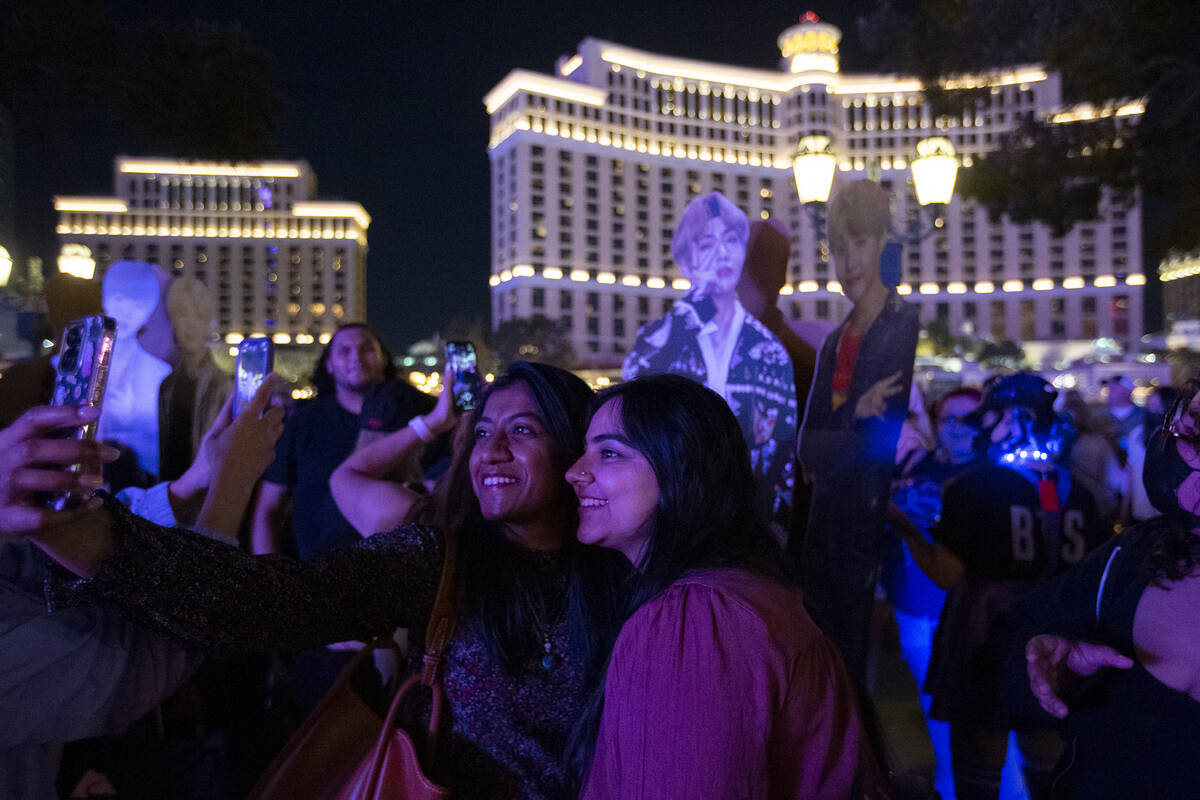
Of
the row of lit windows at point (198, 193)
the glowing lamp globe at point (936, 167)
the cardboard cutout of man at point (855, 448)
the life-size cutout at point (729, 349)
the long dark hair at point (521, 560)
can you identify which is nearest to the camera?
the long dark hair at point (521, 560)

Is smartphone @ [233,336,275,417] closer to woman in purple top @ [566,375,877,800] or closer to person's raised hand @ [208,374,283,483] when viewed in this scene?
person's raised hand @ [208,374,283,483]

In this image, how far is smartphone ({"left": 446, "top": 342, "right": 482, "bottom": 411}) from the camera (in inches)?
111

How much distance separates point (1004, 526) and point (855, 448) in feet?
1.97

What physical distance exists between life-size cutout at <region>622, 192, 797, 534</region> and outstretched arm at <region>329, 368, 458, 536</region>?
1217 millimetres

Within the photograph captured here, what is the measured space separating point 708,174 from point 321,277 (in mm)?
45946

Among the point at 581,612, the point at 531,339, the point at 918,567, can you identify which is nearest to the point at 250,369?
the point at 581,612

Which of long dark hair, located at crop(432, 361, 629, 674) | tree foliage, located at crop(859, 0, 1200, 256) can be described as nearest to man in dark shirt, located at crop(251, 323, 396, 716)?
long dark hair, located at crop(432, 361, 629, 674)

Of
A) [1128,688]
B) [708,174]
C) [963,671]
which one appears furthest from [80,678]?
[708,174]

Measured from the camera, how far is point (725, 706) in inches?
46.9

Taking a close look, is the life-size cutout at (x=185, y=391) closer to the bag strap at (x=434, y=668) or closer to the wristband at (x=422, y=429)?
the wristband at (x=422, y=429)

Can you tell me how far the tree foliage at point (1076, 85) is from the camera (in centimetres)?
715

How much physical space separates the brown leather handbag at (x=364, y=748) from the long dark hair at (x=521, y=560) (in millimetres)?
A: 86

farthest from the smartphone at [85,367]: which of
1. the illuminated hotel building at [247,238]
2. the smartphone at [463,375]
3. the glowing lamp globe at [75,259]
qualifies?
the illuminated hotel building at [247,238]

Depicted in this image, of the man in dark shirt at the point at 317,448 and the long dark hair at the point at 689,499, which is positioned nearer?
the long dark hair at the point at 689,499
